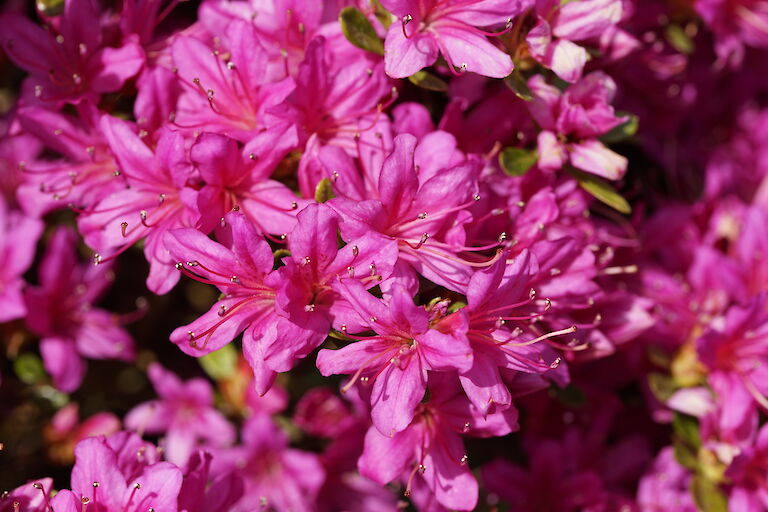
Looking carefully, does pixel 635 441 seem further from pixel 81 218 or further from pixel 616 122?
pixel 81 218

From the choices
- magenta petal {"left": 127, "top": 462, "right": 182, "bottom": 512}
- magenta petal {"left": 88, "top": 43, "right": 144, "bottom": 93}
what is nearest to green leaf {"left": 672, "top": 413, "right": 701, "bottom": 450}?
magenta petal {"left": 127, "top": 462, "right": 182, "bottom": 512}

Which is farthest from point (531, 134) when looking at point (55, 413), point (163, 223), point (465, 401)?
point (55, 413)

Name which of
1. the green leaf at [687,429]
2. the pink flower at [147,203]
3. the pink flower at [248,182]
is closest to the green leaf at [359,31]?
the pink flower at [248,182]

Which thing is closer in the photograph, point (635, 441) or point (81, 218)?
point (81, 218)

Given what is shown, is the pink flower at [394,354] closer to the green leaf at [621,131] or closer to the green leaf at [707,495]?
the green leaf at [621,131]

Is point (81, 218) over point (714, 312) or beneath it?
over
